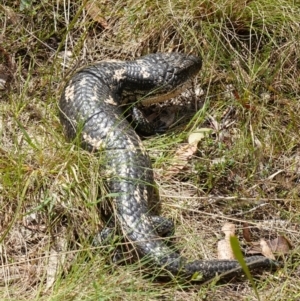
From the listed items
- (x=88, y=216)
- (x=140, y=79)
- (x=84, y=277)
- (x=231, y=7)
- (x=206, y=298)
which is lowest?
(x=206, y=298)

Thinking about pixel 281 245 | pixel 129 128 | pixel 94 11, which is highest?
pixel 94 11

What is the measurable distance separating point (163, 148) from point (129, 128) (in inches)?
13.0

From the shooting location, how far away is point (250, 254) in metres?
4.07

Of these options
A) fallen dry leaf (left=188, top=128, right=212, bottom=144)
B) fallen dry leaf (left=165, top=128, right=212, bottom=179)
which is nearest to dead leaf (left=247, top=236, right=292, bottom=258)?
fallen dry leaf (left=165, top=128, right=212, bottom=179)

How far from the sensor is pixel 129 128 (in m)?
4.46

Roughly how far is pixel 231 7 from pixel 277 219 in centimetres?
163

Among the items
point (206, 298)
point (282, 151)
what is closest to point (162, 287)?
point (206, 298)

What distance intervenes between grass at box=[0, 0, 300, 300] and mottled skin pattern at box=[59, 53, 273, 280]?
0.38 feet

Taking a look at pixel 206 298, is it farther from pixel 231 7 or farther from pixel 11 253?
pixel 231 7

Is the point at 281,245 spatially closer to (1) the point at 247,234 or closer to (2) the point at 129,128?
(1) the point at 247,234

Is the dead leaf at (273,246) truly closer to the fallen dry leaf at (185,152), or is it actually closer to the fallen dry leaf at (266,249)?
the fallen dry leaf at (266,249)

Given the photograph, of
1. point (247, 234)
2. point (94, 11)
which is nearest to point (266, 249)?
point (247, 234)

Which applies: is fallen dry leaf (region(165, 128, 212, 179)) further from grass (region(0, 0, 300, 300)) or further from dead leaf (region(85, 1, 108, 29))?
dead leaf (region(85, 1, 108, 29))

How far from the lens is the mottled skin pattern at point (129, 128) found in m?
3.78
